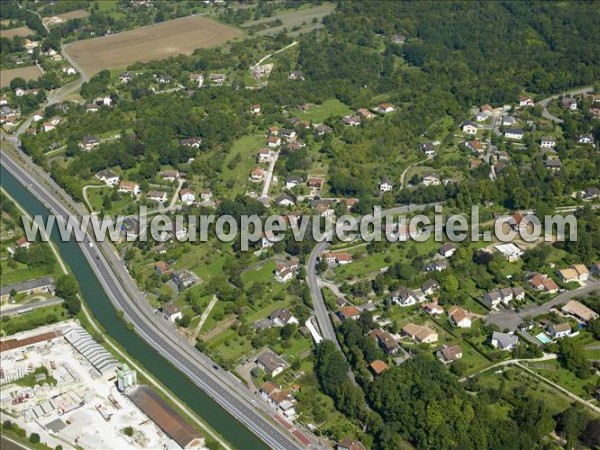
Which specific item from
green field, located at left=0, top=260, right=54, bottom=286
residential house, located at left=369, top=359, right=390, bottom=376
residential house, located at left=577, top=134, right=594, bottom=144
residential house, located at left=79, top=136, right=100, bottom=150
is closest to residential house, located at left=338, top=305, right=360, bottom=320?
residential house, located at left=369, top=359, right=390, bottom=376

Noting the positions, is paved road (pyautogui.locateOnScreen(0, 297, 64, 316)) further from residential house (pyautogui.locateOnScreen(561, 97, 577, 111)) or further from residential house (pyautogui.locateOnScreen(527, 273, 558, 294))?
residential house (pyautogui.locateOnScreen(561, 97, 577, 111))

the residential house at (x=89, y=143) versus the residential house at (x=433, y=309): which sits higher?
the residential house at (x=433, y=309)

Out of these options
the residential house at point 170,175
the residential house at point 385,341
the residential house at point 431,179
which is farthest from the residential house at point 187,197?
the residential house at point 385,341

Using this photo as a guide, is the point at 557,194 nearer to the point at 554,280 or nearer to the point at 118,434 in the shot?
the point at 554,280

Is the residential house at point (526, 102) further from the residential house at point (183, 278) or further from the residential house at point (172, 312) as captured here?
the residential house at point (172, 312)

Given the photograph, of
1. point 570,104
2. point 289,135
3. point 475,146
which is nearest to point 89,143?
point 289,135

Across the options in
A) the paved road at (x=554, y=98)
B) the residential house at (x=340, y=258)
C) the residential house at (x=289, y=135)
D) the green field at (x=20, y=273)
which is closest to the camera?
the green field at (x=20, y=273)

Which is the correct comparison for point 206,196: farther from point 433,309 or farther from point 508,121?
point 508,121
